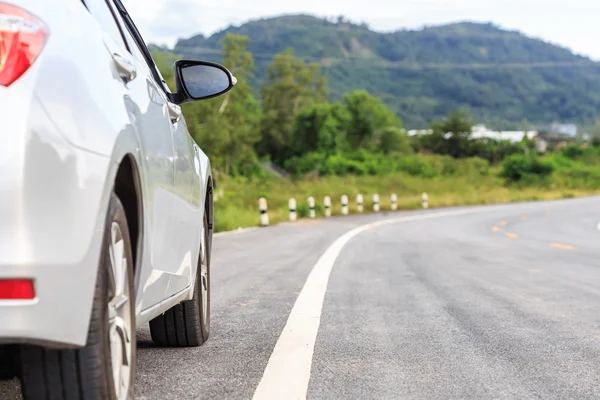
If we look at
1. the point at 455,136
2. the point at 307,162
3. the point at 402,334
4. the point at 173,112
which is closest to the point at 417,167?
the point at 307,162

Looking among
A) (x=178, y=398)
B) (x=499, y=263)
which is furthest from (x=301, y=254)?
(x=178, y=398)

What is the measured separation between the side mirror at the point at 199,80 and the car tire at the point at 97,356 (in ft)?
5.79

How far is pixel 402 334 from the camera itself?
495cm

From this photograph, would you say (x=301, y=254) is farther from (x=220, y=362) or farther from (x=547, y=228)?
(x=547, y=228)

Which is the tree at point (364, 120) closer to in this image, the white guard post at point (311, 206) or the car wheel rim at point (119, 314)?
the white guard post at point (311, 206)

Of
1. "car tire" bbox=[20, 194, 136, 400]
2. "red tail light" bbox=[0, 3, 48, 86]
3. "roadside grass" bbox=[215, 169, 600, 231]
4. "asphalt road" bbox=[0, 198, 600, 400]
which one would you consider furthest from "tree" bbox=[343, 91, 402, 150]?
"red tail light" bbox=[0, 3, 48, 86]

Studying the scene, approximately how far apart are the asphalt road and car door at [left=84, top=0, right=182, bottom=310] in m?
0.46

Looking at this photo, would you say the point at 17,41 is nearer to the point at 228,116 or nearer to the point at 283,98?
the point at 228,116

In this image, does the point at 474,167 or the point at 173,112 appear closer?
the point at 173,112

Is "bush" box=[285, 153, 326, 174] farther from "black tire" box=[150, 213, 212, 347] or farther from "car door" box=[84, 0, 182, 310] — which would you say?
"car door" box=[84, 0, 182, 310]

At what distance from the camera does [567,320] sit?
5.66 meters

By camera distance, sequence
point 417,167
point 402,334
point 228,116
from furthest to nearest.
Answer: point 417,167
point 228,116
point 402,334

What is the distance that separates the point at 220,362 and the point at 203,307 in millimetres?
560

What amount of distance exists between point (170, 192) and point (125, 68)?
0.65 metres
